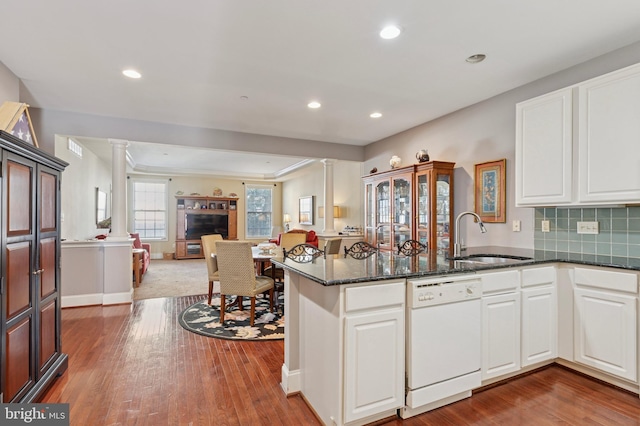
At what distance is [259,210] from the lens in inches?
424

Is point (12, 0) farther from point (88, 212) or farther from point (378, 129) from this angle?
point (88, 212)

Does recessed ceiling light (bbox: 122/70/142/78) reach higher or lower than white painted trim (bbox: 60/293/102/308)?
higher

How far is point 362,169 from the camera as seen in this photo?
6.25 m

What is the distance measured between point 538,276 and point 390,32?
2.18 m

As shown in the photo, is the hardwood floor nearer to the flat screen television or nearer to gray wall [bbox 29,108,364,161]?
gray wall [bbox 29,108,364,161]

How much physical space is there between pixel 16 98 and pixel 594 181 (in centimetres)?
524

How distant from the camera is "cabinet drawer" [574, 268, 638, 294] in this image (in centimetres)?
220

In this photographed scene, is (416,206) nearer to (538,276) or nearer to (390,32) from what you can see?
(538,276)

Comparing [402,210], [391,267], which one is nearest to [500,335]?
[391,267]

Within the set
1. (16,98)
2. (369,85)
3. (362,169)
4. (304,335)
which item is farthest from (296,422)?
(362,169)

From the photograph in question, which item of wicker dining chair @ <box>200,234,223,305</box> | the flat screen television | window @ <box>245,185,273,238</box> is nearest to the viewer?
wicker dining chair @ <box>200,234,223,305</box>

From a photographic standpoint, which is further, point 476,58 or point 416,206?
point 416,206

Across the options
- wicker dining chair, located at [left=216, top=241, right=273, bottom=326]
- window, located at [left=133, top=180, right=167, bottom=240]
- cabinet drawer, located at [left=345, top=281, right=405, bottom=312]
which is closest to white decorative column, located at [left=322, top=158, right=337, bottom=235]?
wicker dining chair, located at [left=216, top=241, right=273, bottom=326]

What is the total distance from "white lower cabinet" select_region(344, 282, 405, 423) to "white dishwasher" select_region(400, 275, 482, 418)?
0.28 ft
